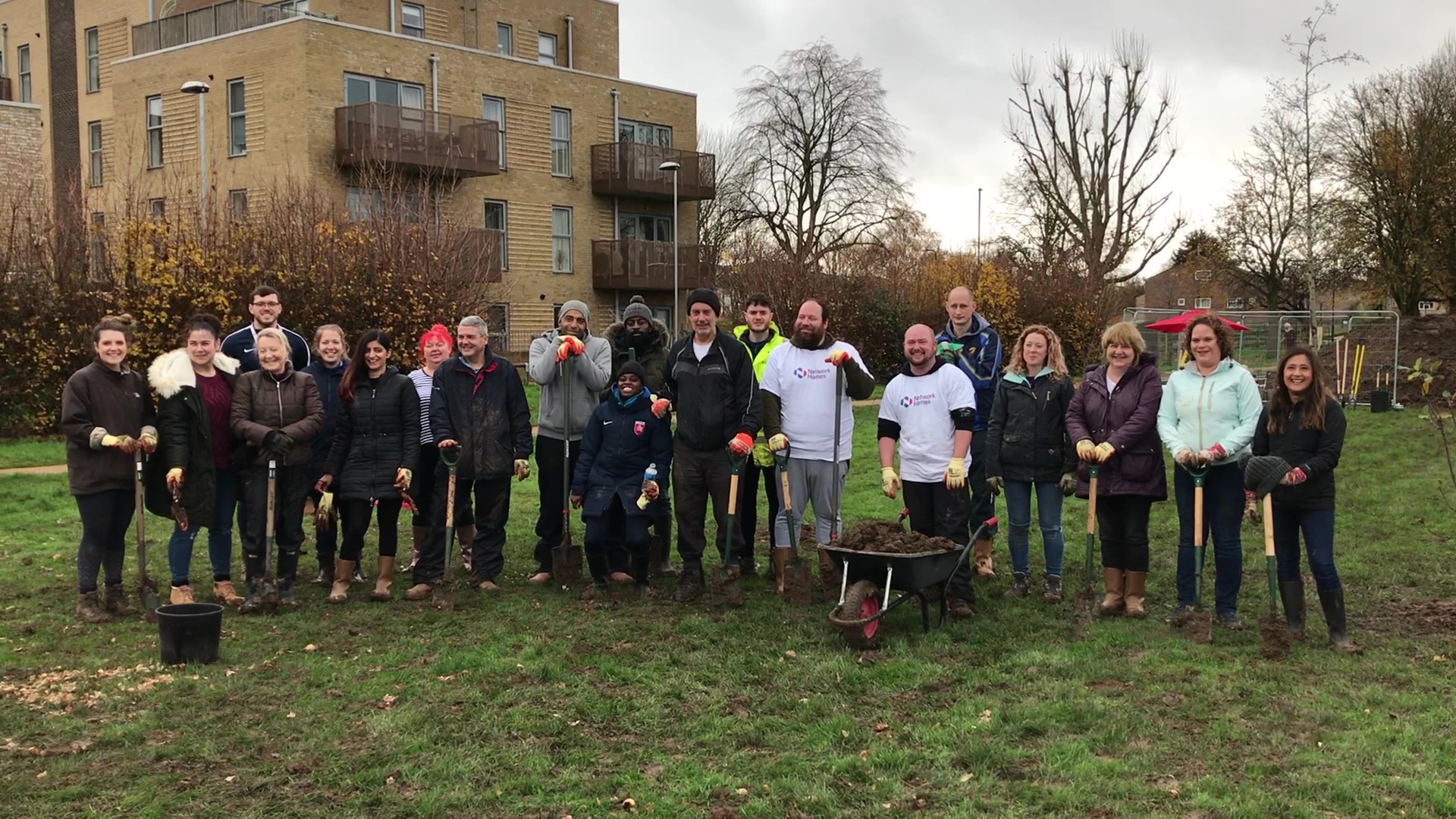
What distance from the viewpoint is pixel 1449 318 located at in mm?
24922

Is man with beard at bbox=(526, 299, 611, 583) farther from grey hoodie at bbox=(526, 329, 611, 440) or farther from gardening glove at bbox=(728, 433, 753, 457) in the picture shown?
gardening glove at bbox=(728, 433, 753, 457)

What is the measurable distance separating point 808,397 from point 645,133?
2739 cm

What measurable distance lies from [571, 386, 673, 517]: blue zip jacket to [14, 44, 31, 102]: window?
3307cm

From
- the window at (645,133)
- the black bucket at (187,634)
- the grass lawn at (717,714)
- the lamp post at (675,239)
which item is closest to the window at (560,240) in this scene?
the window at (645,133)

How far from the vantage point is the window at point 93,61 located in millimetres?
31906

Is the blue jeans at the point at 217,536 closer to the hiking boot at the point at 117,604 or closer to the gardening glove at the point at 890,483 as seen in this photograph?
the hiking boot at the point at 117,604

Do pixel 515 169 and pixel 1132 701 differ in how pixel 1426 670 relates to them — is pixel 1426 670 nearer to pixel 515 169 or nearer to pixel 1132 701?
pixel 1132 701

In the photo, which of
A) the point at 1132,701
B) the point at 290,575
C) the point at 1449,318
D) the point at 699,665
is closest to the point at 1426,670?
the point at 1132,701

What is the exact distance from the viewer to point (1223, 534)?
7.11m

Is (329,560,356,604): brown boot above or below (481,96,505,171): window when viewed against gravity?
below

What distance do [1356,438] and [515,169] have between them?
21122mm

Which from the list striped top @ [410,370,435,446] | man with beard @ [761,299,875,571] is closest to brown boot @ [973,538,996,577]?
man with beard @ [761,299,875,571]

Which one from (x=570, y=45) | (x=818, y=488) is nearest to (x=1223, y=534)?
(x=818, y=488)

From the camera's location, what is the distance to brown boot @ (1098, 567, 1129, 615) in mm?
7523
